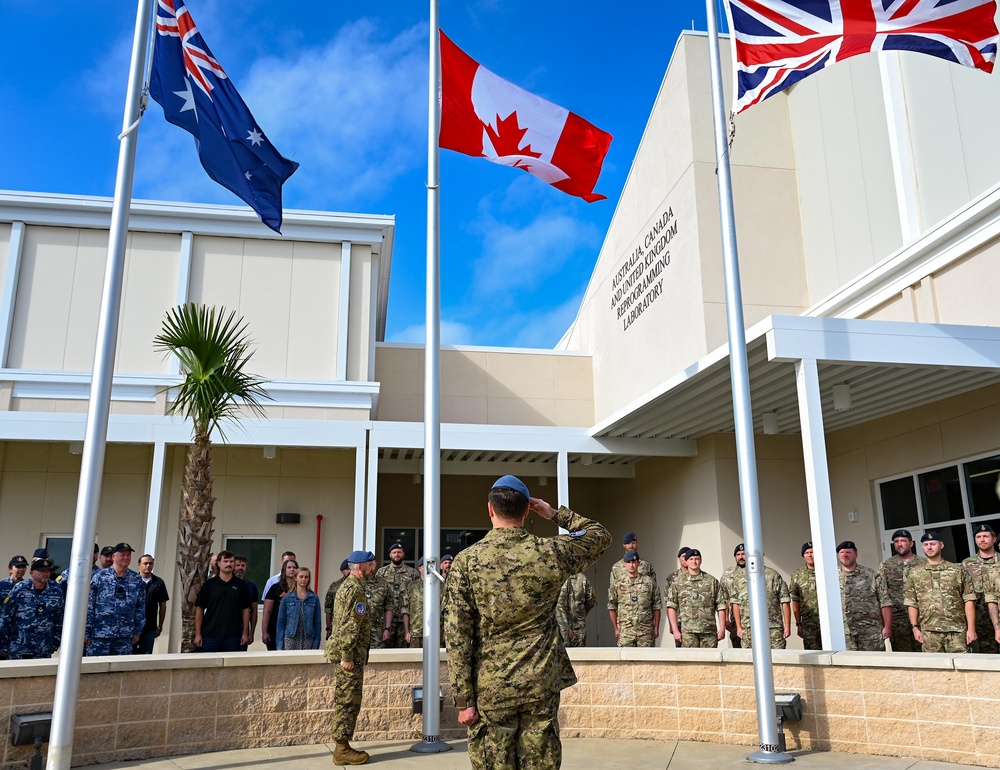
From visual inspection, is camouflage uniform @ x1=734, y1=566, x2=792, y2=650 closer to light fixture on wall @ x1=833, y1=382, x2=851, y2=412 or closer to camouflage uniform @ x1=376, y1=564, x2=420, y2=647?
light fixture on wall @ x1=833, y1=382, x2=851, y2=412

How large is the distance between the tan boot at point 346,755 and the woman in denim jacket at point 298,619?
2836 mm

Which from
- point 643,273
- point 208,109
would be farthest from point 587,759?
point 643,273

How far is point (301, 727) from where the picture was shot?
719cm

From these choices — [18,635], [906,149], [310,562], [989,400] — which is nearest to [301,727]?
[18,635]

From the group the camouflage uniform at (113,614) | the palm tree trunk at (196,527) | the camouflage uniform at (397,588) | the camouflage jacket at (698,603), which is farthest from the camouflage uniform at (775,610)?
the camouflage uniform at (113,614)

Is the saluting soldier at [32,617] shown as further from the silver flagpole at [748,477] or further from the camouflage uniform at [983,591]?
the camouflage uniform at [983,591]

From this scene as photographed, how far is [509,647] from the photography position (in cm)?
395

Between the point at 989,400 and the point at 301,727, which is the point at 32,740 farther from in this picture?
the point at 989,400

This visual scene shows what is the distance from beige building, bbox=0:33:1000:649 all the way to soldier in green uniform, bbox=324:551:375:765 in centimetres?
505

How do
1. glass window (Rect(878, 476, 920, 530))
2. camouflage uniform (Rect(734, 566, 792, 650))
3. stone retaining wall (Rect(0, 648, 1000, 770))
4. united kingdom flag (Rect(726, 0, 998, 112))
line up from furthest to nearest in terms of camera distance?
1. glass window (Rect(878, 476, 920, 530))
2. camouflage uniform (Rect(734, 566, 792, 650))
3. united kingdom flag (Rect(726, 0, 998, 112))
4. stone retaining wall (Rect(0, 648, 1000, 770))

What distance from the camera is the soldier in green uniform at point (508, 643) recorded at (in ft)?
12.8

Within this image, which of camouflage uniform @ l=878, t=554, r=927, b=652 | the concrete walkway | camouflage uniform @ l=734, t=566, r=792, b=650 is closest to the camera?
the concrete walkway

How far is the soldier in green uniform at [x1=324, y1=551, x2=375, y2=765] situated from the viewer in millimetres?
6566

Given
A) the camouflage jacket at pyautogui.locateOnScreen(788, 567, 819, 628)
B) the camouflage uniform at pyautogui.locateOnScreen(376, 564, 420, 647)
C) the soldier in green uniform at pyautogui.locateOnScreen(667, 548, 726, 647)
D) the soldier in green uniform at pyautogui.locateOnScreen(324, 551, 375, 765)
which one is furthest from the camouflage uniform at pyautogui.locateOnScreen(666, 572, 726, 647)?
Answer: the soldier in green uniform at pyautogui.locateOnScreen(324, 551, 375, 765)
